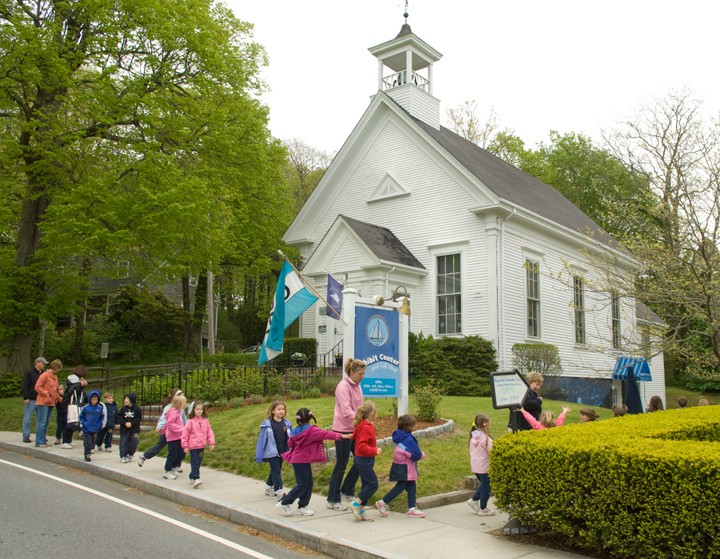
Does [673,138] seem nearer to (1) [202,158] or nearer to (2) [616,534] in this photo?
(2) [616,534]

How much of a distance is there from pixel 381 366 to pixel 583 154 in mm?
43004

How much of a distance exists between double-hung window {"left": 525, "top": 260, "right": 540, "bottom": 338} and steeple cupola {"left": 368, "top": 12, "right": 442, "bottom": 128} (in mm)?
7291

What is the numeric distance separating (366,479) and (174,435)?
4.11 m

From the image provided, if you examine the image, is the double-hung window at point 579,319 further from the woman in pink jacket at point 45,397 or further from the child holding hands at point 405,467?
the child holding hands at point 405,467

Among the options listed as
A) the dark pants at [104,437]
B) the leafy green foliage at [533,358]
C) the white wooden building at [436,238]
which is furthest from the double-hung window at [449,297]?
the dark pants at [104,437]

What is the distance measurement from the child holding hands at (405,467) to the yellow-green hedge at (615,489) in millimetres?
1051

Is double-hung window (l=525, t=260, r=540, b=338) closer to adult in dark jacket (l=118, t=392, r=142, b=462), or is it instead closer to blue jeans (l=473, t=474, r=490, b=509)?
adult in dark jacket (l=118, t=392, r=142, b=462)

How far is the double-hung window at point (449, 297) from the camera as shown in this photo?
22.0 meters

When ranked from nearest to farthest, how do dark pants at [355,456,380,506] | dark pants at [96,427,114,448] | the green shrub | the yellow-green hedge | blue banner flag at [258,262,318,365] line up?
the yellow-green hedge, dark pants at [355,456,380,506], blue banner flag at [258,262,318,365], the green shrub, dark pants at [96,427,114,448]

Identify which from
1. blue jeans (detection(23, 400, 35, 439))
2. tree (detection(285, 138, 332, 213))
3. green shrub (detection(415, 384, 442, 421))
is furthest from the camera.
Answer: tree (detection(285, 138, 332, 213))

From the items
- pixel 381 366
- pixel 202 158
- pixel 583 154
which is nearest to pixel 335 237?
pixel 202 158

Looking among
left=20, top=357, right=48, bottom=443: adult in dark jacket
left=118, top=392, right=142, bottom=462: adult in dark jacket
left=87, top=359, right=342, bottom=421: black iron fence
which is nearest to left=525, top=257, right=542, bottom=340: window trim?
left=87, top=359, right=342, bottom=421: black iron fence

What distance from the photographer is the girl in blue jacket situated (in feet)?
28.8

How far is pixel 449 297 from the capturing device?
22156mm
